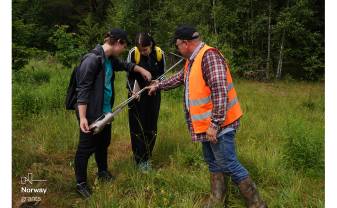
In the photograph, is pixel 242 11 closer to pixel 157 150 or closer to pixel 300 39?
pixel 300 39

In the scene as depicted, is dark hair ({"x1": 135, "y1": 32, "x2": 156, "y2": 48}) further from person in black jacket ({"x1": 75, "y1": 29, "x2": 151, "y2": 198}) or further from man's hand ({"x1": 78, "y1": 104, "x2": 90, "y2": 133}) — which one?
man's hand ({"x1": 78, "y1": 104, "x2": 90, "y2": 133})

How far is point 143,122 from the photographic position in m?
4.87

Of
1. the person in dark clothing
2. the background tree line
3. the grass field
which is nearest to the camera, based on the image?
the grass field

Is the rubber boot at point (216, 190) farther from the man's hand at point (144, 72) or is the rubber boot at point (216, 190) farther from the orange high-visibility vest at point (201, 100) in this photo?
the man's hand at point (144, 72)

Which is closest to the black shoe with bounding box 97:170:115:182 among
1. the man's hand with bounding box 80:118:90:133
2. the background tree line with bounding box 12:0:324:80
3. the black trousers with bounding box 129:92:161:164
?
the black trousers with bounding box 129:92:161:164

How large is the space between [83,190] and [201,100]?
176cm

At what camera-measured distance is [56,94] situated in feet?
25.5

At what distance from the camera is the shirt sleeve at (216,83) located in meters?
3.27

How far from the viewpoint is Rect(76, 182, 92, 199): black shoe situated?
4.13 m

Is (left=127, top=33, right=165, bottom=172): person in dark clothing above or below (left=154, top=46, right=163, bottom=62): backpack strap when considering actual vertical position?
below

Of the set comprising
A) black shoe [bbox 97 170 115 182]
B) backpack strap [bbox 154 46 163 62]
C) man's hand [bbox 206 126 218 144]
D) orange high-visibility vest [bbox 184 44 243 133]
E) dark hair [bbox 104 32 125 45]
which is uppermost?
dark hair [bbox 104 32 125 45]

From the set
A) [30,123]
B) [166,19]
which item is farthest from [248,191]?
[166,19]

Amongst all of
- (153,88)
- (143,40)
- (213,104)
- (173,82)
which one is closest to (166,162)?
(153,88)

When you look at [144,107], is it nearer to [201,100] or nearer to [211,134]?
[201,100]
